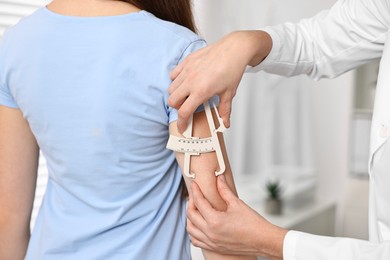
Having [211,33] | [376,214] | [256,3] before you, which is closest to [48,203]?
[376,214]

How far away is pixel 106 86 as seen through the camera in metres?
0.77

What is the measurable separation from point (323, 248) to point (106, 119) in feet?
1.50

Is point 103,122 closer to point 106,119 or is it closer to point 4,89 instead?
point 106,119

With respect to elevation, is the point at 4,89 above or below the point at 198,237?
above

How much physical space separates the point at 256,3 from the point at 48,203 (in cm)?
203

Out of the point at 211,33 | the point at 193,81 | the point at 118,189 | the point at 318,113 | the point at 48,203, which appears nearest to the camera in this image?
the point at 193,81

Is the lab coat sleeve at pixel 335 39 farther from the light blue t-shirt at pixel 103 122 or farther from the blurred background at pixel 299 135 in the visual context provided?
the blurred background at pixel 299 135

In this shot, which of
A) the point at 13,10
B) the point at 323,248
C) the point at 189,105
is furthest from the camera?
the point at 13,10

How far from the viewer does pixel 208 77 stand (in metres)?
0.74

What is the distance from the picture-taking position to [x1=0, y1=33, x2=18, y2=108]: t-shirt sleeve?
0.86 meters

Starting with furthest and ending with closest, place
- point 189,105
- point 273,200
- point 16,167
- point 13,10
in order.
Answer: point 273,200 → point 13,10 → point 16,167 → point 189,105

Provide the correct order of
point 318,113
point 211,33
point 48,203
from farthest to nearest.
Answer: point 318,113 → point 211,33 → point 48,203

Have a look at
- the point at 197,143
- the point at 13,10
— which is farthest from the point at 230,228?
the point at 13,10

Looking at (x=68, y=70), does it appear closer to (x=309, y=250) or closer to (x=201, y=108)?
(x=201, y=108)
